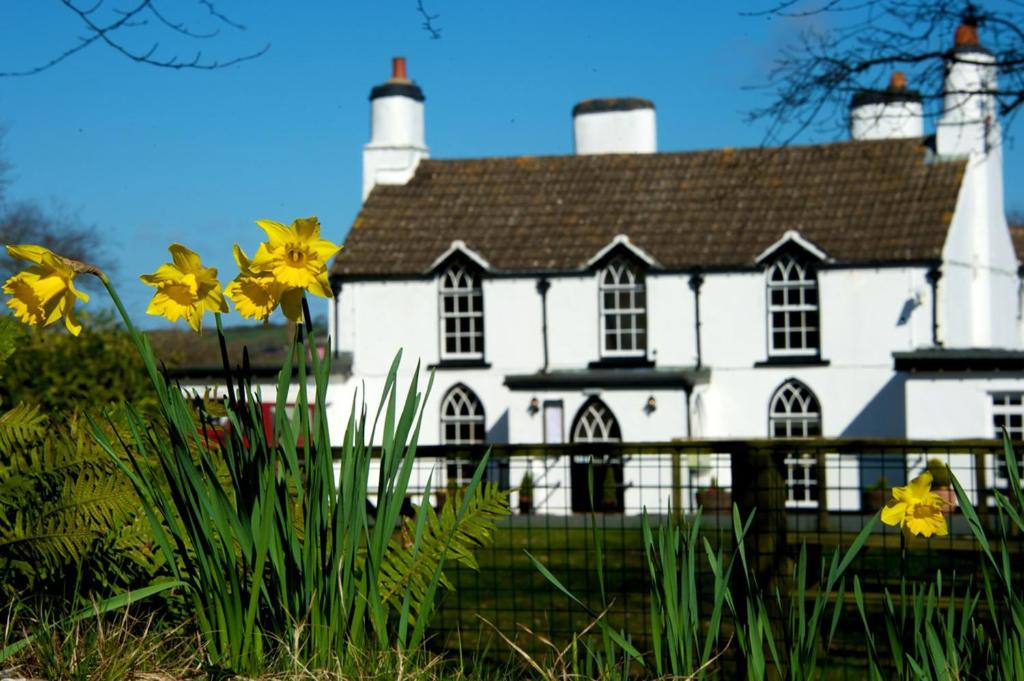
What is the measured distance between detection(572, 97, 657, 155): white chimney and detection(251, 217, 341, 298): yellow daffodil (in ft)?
113

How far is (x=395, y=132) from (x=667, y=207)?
25.0 ft

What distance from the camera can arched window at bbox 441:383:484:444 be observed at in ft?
113

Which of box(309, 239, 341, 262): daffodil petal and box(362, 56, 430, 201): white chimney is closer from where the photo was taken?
box(309, 239, 341, 262): daffodil petal

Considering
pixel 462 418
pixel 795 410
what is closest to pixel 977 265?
pixel 795 410

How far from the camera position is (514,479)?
97.3 feet

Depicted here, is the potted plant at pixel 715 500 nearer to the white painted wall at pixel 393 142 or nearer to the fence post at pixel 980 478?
the fence post at pixel 980 478

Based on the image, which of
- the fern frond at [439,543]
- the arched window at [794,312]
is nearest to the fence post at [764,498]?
the fern frond at [439,543]

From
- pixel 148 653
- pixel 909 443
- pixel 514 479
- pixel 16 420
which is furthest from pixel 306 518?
pixel 514 479

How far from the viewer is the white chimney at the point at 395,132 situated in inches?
1453

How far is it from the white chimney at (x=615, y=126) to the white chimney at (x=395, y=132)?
4.27 m

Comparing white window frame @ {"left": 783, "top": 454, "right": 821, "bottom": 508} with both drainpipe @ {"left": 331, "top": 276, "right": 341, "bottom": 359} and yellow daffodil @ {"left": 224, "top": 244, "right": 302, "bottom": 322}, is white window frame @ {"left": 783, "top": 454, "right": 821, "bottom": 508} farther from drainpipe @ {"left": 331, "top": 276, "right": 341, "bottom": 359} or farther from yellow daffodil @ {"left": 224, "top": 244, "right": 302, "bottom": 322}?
drainpipe @ {"left": 331, "top": 276, "right": 341, "bottom": 359}

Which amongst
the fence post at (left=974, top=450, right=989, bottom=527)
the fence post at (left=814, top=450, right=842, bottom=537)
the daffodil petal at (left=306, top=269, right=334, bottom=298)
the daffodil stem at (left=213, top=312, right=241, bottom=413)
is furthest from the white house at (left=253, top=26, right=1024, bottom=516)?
the daffodil petal at (left=306, top=269, right=334, bottom=298)

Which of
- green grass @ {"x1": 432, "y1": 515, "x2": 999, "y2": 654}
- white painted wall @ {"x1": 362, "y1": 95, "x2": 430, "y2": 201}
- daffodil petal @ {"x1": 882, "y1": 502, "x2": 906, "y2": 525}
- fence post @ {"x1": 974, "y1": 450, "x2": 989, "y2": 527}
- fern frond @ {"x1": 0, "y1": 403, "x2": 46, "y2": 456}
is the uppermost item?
white painted wall @ {"x1": 362, "y1": 95, "x2": 430, "y2": 201}

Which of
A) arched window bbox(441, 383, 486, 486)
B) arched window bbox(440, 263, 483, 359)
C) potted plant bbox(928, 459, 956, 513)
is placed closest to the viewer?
potted plant bbox(928, 459, 956, 513)
